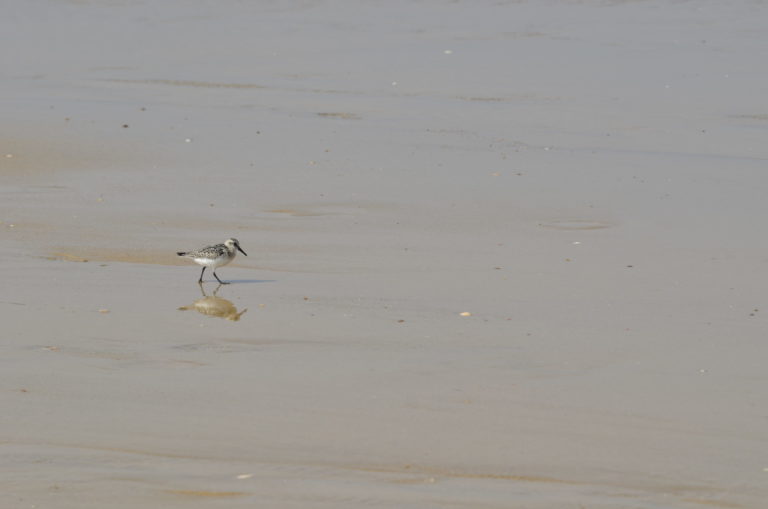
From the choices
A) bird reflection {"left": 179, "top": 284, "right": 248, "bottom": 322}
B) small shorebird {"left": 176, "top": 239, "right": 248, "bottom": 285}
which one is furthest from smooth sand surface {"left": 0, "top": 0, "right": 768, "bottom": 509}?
small shorebird {"left": 176, "top": 239, "right": 248, "bottom": 285}

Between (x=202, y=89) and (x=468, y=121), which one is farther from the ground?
(x=202, y=89)

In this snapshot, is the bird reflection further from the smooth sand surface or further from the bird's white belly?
the bird's white belly

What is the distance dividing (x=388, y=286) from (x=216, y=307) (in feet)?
4.35

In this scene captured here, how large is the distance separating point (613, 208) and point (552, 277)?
8.70 feet

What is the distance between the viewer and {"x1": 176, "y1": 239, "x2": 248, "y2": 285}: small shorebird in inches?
413

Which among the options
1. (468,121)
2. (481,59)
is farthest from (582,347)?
(481,59)

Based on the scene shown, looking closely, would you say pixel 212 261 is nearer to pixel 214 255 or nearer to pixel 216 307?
pixel 214 255

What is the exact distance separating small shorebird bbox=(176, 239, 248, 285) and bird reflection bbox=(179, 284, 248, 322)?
38cm

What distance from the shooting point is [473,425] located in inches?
291

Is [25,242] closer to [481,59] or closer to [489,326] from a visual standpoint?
[489,326]

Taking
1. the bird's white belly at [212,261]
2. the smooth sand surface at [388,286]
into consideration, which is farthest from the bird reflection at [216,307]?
the bird's white belly at [212,261]

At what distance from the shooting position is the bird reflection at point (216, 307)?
9664mm

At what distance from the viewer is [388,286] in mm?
10297

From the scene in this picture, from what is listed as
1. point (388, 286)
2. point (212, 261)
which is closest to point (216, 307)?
point (212, 261)
